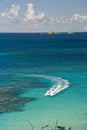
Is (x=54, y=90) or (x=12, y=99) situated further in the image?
(x=54, y=90)

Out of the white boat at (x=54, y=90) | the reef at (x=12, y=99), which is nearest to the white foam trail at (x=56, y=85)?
the white boat at (x=54, y=90)

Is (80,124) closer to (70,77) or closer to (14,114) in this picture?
(14,114)

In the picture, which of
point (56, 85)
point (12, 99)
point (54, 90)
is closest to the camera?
point (12, 99)

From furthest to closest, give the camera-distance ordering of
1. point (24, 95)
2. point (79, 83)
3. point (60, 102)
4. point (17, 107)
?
1. point (79, 83)
2. point (24, 95)
3. point (60, 102)
4. point (17, 107)

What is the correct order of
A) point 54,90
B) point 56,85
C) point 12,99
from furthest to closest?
point 56,85
point 54,90
point 12,99

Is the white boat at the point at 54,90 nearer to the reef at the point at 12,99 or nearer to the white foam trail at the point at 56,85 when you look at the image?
the white foam trail at the point at 56,85

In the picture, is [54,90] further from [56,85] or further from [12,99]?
[12,99]

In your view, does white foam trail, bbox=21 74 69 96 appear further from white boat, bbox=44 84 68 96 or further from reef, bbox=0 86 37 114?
reef, bbox=0 86 37 114

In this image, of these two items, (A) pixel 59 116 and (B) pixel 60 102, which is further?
(B) pixel 60 102

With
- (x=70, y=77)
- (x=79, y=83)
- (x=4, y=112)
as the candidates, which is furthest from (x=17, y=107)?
(x=70, y=77)

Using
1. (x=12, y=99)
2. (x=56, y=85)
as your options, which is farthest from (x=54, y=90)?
(x=12, y=99)

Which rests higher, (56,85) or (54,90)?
(54,90)
